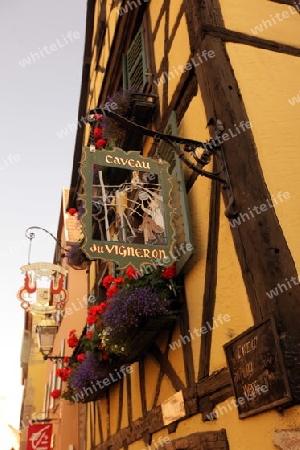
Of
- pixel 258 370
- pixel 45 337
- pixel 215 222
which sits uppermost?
pixel 45 337

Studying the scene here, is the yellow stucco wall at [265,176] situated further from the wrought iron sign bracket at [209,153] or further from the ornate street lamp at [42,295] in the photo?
the ornate street lamp at [42,295]

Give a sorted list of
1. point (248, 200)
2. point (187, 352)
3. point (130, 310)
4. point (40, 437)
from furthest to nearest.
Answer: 1. point (40, 437)
2. point (130, 310)
3. point (187, 352)
4. point (248, 200)

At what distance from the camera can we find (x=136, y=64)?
7.20 m

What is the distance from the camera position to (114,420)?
21.9 ft

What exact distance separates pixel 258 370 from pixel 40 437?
1114 centimetres

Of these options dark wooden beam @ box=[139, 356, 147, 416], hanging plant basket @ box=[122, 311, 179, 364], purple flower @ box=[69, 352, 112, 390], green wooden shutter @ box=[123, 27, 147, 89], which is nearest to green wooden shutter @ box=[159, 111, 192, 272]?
hanging plant basket @ box=[122, 311, 179, 364]

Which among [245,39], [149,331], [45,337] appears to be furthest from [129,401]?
[245,39]

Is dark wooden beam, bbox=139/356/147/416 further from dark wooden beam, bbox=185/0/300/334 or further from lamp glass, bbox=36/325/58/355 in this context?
lamp glass, bbox=36/325/58/355

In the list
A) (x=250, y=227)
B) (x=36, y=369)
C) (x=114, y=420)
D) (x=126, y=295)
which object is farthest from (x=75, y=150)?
(x=36, y=369)

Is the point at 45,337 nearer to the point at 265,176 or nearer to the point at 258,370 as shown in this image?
the point at 265,176

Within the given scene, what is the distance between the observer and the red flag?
12.2m

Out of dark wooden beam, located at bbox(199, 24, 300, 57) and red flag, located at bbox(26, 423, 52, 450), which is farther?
red flag, located at bbox(26, 423, 52, 450)

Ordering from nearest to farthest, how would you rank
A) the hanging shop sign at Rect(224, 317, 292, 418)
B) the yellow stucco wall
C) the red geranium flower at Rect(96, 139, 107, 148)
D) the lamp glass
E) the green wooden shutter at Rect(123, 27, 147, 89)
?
the hanging shop sign at Rect(224, 317, 292, 418) → the yellow stucco wall → the red geranium flower at Rect(96, 139, 107, 148) → the green wooden shutter at Rect(123, 27, 147, 89) → the lamp glass

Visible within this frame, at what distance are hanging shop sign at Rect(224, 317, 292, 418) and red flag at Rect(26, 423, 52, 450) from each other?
1075 centimetres
